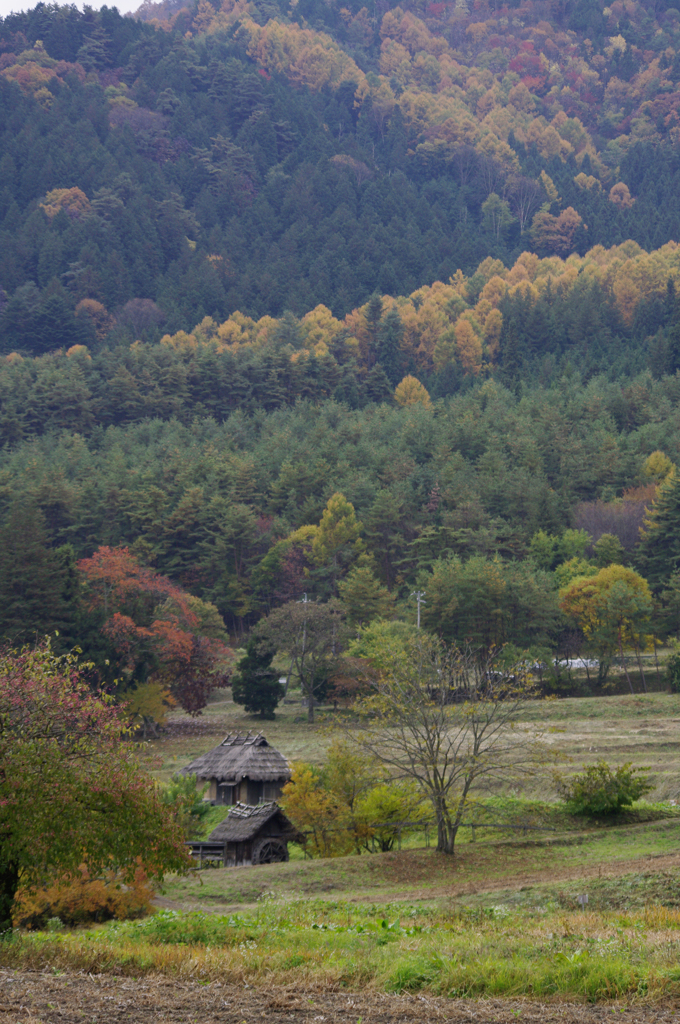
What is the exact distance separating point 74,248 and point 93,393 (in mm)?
74624

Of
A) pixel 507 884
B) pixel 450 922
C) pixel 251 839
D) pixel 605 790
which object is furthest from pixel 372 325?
pixel 450 922

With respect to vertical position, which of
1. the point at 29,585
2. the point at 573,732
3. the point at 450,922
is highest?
the point at 29,585

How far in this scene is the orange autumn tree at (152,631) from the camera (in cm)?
5803

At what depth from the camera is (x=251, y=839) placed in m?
32.0

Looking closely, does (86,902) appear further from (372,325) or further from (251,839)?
(372,325)

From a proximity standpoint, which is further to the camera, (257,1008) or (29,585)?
(29,585)

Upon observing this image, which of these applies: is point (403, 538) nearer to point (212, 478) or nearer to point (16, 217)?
point (212, 478)

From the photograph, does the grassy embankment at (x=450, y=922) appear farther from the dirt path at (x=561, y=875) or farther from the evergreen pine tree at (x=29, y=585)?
the evergreen pine tree at (x=29, y=585)

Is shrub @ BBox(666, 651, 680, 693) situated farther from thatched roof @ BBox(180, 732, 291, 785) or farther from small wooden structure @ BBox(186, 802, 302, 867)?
small wooden structure @ BBox(186, 802, 302, 867)

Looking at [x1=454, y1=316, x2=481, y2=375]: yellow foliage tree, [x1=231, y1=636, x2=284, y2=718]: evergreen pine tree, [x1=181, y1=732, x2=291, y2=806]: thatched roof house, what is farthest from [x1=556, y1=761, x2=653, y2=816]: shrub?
[x1=454, y1=316, x2=481, y2=375]: yellow foliage tree

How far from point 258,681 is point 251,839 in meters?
29.6

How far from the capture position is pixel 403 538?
87062 millimetres

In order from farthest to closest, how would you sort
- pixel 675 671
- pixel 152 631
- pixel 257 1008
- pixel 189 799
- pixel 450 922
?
pixel 152 631, pixel 675 671, pixel 189 799, pixel 450 922, pixel 257 1008

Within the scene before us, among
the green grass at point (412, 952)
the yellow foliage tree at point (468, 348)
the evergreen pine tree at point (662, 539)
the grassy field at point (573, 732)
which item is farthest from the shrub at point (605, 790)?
the yellow foliage tree at point (468, 348)
